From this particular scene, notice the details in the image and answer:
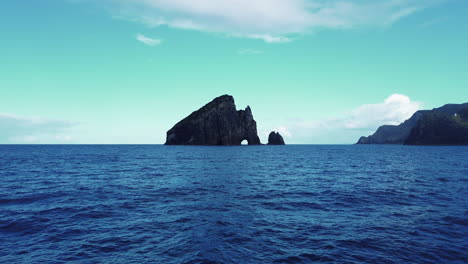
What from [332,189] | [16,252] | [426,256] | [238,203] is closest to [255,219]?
[238,203]

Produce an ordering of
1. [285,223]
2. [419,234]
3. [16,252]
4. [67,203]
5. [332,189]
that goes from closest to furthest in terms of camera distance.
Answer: [16,252]
[419,234]
[285,223]
[67,203]
[332,189]

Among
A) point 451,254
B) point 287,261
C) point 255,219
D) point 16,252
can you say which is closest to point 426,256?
point 451,254

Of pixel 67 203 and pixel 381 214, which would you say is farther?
pixel 67 203

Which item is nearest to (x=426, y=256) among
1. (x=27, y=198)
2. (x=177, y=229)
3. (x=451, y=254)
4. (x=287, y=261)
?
(x=451, y=254)

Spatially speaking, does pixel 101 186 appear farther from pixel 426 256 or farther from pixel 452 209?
pixel 452 209

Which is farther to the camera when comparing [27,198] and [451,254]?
[27,198]

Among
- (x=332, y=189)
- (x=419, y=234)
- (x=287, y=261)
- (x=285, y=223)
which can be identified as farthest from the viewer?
(x=332, y=189)

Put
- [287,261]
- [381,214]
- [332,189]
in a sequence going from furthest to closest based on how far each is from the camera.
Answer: [332,189], [381,214], [287,261]

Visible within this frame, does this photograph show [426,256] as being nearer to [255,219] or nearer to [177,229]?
[255,219]

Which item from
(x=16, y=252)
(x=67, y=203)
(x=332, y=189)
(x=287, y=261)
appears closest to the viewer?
(x=287, y=261)

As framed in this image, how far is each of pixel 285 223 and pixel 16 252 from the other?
628 inches

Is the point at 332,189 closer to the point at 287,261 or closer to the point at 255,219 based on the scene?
the point at 255,219

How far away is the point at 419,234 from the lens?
53.4ft

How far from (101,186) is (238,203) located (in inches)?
785
